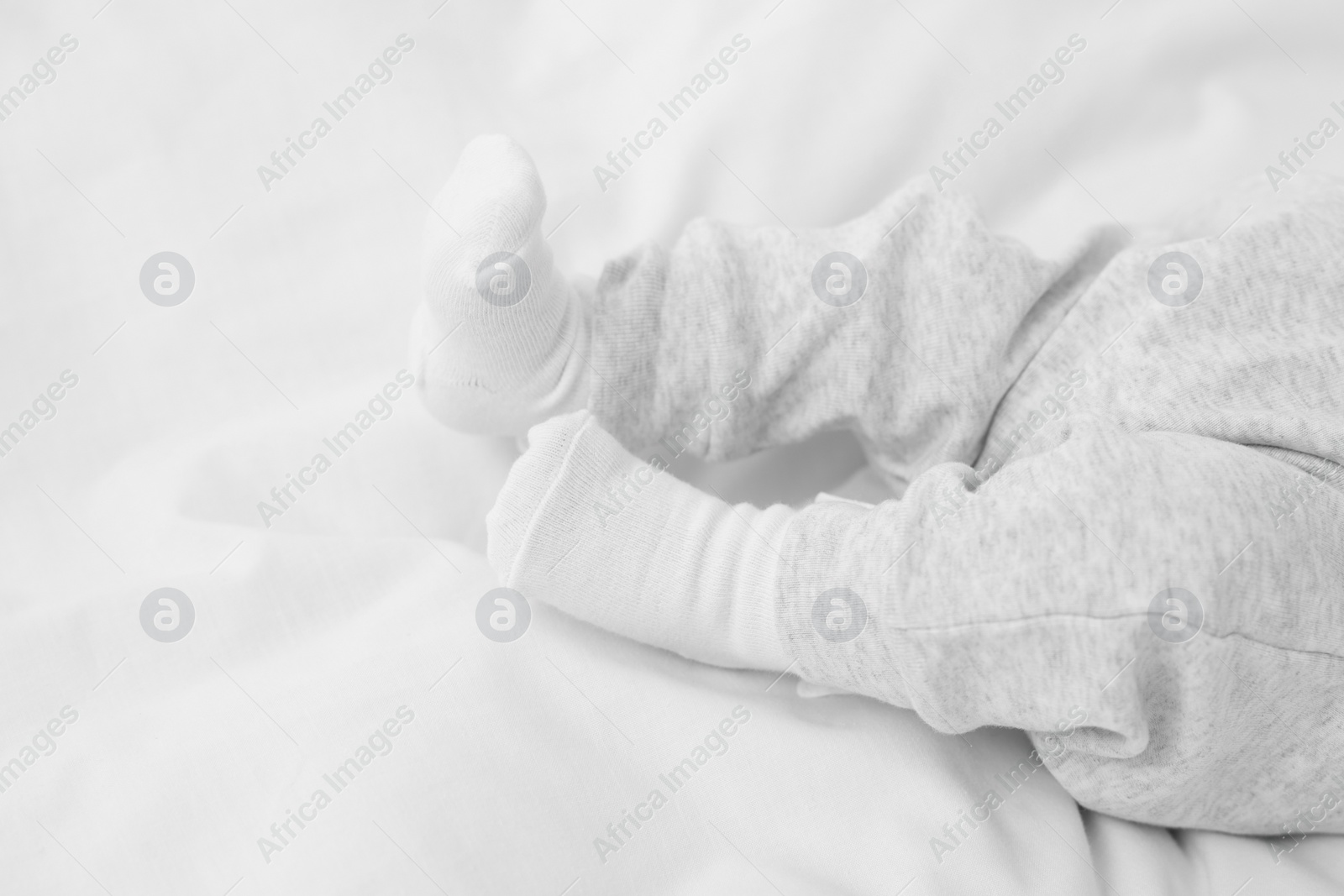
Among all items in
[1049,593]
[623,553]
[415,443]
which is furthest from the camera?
[415,443]

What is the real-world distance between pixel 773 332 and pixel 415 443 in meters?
0.36

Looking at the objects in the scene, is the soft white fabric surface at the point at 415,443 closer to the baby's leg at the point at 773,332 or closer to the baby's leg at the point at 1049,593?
the baby's leg at the point at 1049,593

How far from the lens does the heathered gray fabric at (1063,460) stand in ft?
2.29

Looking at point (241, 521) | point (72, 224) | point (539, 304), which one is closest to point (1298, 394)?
point (539, 304)

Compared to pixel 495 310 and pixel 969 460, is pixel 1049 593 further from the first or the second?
pixel 495 310

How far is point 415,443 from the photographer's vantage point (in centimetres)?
100

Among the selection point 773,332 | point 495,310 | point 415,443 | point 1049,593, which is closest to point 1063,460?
point 1049,593

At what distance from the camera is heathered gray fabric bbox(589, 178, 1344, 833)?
70 centimetres

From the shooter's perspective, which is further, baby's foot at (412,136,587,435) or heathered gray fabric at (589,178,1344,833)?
baby's foot at (412,136,587,435)

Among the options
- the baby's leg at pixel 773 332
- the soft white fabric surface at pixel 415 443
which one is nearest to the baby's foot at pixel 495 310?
the baby's leg at pixel 773 332

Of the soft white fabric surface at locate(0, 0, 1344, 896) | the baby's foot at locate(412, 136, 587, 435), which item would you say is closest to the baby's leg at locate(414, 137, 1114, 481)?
the baby's foot at locate(412, 136, 587, 435)

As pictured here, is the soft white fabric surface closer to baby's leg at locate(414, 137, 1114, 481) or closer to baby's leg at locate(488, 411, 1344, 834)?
baby's leg at locate(488, 411, 1344, 834)

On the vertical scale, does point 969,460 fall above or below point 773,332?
below

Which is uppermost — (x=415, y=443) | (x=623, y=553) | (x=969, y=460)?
(x=415, y=443)
